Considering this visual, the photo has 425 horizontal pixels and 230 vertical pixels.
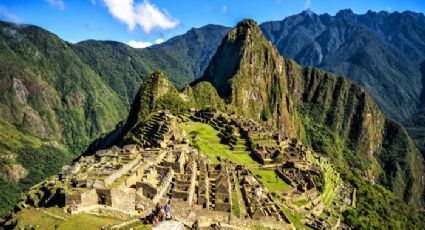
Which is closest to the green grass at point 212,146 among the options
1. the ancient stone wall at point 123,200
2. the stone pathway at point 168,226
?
the ancient stone wall at point 123,200

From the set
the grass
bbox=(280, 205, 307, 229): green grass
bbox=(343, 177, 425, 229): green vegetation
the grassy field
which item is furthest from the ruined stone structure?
bbox=(343, 177, 425, 229): green vegetation

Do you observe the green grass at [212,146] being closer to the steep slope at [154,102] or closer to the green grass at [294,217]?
the green grass at [294,217]

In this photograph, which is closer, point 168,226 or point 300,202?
point 168,226

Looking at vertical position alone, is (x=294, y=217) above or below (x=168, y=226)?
below

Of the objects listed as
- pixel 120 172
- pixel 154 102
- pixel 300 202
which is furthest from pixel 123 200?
pixel 154 102

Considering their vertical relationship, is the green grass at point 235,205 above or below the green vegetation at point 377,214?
above

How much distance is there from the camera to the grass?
34.2 metres

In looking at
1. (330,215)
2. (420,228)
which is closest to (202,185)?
(330,215)

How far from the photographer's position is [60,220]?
115ft

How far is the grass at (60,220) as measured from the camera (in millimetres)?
34219

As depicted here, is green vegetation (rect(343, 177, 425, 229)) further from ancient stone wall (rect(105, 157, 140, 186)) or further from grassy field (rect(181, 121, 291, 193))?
ancient stone wall (rect(105, 157, 140, 186))

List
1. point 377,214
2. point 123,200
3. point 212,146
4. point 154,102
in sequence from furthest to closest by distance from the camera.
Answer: point 154,102 < point 377,214 < point 212,146 < point 123,200

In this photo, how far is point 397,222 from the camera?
125 m

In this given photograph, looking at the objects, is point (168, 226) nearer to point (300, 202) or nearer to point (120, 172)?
point (120, 172)
